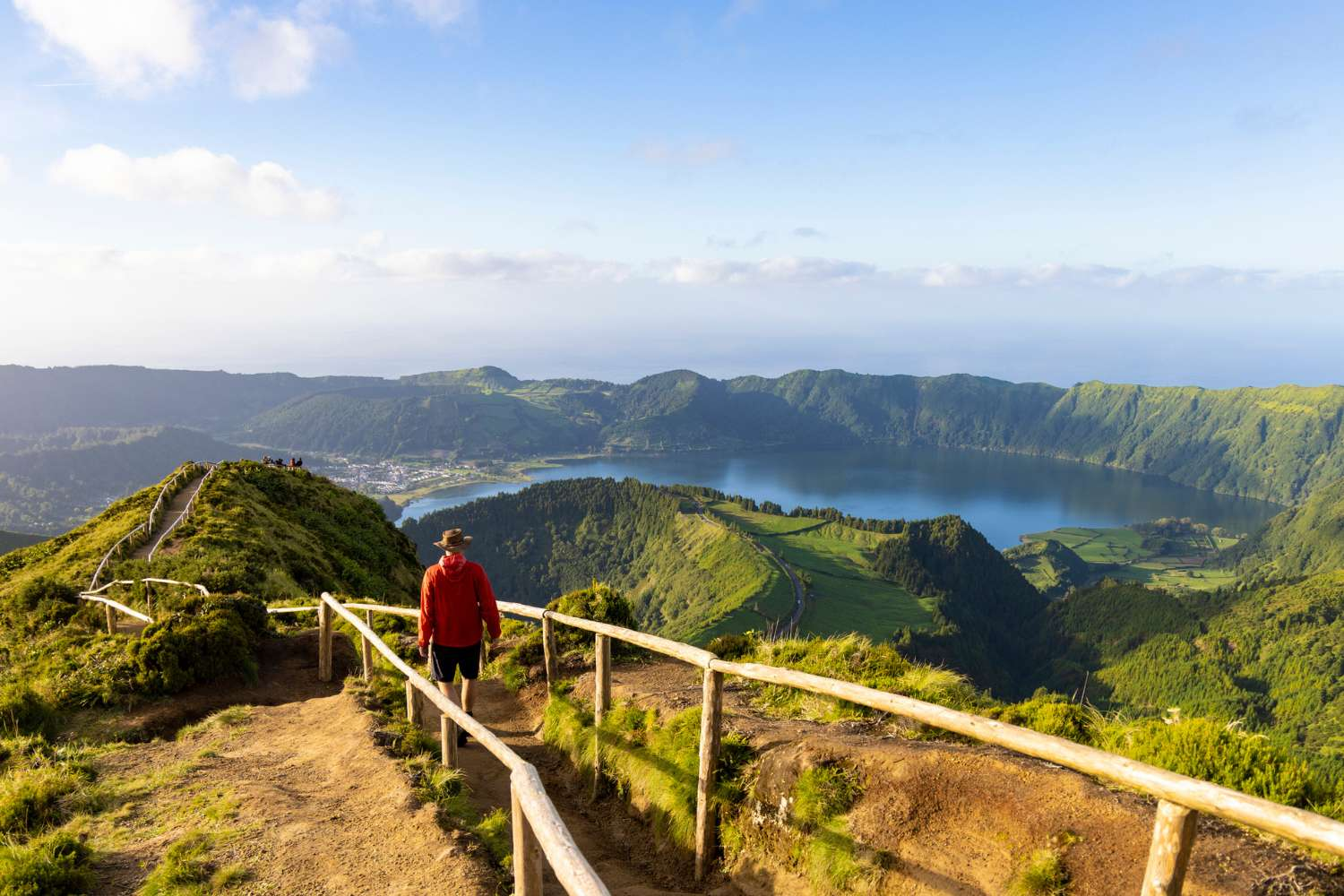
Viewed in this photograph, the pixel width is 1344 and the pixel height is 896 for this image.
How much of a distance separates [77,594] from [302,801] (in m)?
20.3

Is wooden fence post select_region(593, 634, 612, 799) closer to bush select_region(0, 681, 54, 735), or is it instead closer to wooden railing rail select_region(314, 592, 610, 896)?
wooden railing rail select_region(314, 592, 610, 896)

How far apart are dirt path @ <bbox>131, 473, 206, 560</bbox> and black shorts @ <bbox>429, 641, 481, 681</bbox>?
2249 cm

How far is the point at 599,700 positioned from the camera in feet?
33.7

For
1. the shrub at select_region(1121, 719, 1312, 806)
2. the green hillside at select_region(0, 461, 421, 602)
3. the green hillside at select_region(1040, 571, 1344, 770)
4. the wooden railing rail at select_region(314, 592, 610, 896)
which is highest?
the wooden railing rail at select_region(314, 592, 610, 896)

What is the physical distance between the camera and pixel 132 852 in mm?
6941

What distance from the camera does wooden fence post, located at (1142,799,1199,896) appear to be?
420cm

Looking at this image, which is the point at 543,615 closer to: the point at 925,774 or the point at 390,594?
the point at 925,774

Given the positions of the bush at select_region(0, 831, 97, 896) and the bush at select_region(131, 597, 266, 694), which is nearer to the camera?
the bush at select_region(0, 831, 97, 896)

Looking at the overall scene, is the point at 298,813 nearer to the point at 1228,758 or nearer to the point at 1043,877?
the point at 1043,877

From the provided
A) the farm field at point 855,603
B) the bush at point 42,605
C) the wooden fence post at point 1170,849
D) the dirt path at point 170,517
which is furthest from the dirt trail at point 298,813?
the farm field at point 855,603

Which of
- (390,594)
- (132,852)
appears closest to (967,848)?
(132,852)

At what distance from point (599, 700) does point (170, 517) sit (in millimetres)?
32983

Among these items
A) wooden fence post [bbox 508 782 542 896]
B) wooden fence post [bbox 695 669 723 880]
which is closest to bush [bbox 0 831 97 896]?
wooden fence post [bbox 508 782 542 896]

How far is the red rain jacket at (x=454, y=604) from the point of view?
10.1 m
